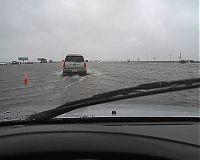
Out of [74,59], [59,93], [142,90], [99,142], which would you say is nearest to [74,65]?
[74,59]

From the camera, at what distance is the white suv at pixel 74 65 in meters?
34.5

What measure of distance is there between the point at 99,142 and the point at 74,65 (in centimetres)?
3243

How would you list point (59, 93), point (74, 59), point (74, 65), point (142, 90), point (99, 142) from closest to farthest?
point (99, 142) < point (142, 90) < point (59, 93) < point (74, 65) < point (74, 59)

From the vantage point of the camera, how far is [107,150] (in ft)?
6.75

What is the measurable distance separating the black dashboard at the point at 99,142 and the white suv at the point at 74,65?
1257 inches

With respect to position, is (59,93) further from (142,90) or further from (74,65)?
(142,90)

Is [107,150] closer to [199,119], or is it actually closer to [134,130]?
[134,130]

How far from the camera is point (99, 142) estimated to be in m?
2.14

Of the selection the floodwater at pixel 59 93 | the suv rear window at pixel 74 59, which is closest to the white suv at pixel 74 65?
the suv rear window at pixel 74 59

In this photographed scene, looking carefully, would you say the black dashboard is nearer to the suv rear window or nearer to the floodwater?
the floodwater

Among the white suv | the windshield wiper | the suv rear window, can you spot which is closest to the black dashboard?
the windshield wiper

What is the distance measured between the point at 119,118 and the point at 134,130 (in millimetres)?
457

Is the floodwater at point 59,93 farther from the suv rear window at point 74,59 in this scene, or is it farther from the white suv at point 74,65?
the suv rear window at point 74,59

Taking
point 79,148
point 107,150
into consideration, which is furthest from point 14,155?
point 107,150
